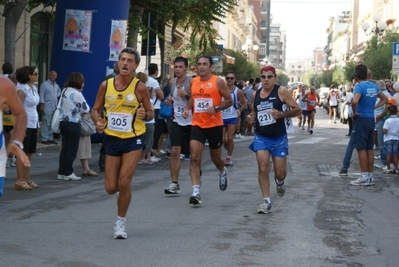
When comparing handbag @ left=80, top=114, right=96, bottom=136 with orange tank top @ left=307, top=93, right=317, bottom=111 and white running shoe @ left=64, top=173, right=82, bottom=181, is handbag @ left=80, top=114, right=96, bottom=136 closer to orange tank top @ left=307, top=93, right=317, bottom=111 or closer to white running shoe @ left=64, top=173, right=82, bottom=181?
white running shoe @ left=64, top=173, right=82, bottom=181

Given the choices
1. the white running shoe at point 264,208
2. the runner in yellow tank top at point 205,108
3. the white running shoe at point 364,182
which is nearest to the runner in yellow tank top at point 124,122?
the white running shoe at point 264,208

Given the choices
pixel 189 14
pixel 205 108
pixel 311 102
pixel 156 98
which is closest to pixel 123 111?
pixel 205 108

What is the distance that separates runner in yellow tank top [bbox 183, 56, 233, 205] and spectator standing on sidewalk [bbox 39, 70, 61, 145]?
386 inches

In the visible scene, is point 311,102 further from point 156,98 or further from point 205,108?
point 205,108

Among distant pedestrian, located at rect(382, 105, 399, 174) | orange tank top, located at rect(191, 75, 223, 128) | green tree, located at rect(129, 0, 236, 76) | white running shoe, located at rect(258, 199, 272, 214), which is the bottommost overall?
white running shoe, located at rect(258, 199, 272, 214)

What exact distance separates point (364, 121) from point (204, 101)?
12.2 feet

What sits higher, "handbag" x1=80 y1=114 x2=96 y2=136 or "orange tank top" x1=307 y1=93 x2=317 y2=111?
"orange tank top" x1=307 y1=93 x2=317 y2=111

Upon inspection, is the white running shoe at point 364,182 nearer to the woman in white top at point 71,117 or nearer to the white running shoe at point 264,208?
the white running shoe at point 264,208

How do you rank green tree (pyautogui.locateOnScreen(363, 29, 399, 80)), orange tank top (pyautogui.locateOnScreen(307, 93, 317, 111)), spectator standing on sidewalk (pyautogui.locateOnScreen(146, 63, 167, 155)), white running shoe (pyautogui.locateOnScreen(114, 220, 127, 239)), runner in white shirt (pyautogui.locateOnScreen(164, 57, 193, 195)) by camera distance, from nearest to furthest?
white running shoe (pyautogui.locateOnScreen(114, 220, 127, 239)) < runner in white shirt (pyautogui.locateOnScreen(164, 57, 193, 195)) < spectator standing on sidewalk (pyautogui.locateOnScreen(146, 63, 167, 155)) < orange tank top (pyautogui.locateOnScreen(307, 93, 317, 111)) < green tree (pyautogui.locateOnScreen(363, 29, 399, 80))

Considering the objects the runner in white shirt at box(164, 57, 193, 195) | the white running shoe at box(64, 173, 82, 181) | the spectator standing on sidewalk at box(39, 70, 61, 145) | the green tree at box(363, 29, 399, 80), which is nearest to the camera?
the runner in white shirt at box(164, 57, 193, 195)

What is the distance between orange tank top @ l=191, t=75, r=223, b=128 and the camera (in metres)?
10.3

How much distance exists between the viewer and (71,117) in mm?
12578

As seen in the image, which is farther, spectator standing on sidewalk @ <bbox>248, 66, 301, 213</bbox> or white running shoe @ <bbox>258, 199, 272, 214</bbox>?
spectator standing on sidewalk @ <bbox>248, 66, 301, 213</bbox>

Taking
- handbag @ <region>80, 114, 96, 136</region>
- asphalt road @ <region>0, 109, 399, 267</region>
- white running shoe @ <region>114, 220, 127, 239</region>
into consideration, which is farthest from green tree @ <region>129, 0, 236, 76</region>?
white running shoe @ <region>114, 220, 127, 239</region>
